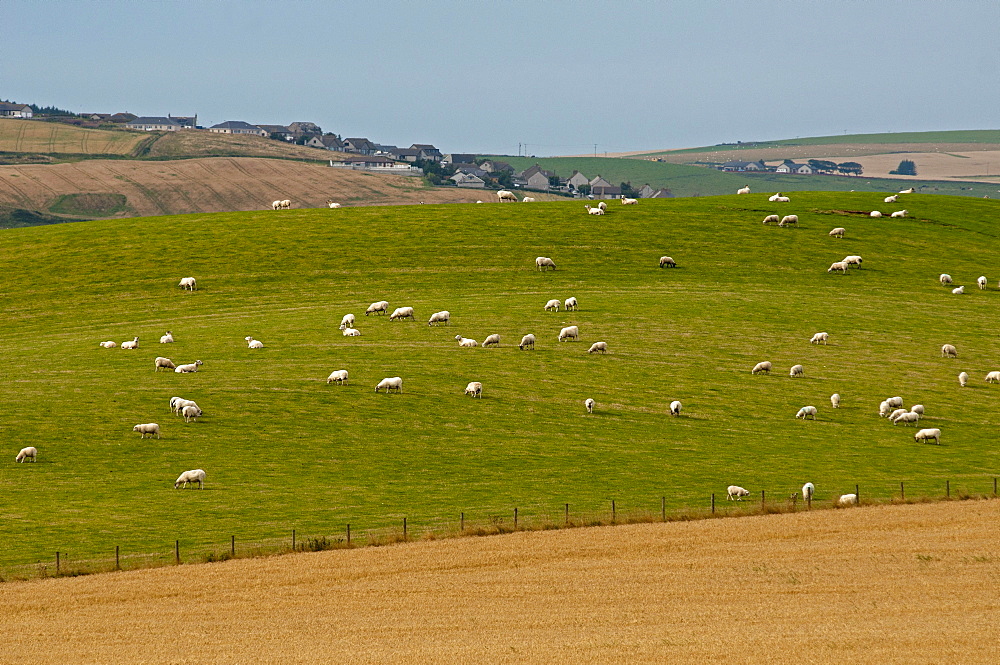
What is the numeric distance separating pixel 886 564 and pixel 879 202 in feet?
262

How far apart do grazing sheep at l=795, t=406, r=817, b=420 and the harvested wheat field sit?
14881 millimetres

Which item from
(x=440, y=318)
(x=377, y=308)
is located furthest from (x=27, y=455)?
(x=377, y=308)

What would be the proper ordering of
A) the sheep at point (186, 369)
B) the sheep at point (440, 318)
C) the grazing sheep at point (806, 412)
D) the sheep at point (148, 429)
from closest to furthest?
1. the sheep at point (148, 429)
2. the grazing sheep at point (806, 412)
3. the sheep at point (186, 369)
4. the sheep at point (440, 318)

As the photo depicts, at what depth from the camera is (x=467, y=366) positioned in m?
61.8

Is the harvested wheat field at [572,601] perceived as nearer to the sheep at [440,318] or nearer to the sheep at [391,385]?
the sheep at [391,385]

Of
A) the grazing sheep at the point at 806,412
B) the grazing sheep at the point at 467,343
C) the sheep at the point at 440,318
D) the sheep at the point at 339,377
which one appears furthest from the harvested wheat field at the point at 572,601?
the sheep at the point at 440,318

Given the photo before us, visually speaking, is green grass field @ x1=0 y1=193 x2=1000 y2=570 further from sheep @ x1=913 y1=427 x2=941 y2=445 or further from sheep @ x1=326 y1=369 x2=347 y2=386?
sheep @ x1=326 y1=369 x2=347 y2=386

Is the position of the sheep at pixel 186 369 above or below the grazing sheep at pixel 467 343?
below

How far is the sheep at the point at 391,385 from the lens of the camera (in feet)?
186

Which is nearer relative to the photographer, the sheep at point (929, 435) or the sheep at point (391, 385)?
the sheep at point (929, 435)

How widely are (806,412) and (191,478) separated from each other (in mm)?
29963

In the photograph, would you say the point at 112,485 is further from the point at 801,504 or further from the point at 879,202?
the point at 879,202

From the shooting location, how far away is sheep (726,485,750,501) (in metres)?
44.3

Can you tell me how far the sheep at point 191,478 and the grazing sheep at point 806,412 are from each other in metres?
29.1
